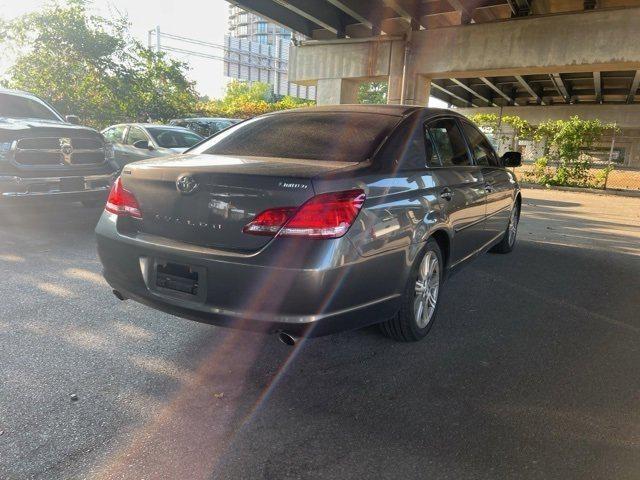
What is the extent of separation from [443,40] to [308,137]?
1265 centimetres

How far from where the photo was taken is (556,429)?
244 centimetres

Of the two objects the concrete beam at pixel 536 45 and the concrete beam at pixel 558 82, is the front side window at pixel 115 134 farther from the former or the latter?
the concrete beam at pixel 558 82

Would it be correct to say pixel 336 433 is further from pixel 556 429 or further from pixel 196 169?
pixel 196 169

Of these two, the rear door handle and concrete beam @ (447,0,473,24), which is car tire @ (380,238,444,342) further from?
concrete beam @ (447,0,473,24)

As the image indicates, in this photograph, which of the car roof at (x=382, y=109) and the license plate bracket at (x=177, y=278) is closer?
the license plate bracket at (x=177, y=278)

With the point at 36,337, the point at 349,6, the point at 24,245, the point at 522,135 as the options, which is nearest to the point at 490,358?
the point at 36,337

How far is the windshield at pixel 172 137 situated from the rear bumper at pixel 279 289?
7.13m

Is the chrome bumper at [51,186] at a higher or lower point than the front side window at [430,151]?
lower

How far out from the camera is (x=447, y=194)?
3.58 m

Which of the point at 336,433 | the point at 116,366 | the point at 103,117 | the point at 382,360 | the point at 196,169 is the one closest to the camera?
the point at 336,433

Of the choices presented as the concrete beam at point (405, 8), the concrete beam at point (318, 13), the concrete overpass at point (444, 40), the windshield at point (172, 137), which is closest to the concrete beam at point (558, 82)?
the concrete overpass at point (444, 40)

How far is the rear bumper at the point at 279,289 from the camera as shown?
2455 mm

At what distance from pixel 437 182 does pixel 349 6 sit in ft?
36.1

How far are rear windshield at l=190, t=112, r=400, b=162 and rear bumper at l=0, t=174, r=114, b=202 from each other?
357cm
